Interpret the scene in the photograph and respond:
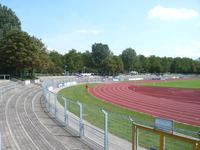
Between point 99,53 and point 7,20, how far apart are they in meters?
80.3

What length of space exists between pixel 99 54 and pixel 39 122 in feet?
433

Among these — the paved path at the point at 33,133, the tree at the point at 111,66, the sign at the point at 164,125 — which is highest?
the tree at the point at 111,66

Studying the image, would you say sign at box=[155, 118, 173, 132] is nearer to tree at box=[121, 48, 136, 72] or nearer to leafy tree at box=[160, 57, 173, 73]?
tree at box=[121, 48, 136, 72]

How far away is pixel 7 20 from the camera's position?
72688mm

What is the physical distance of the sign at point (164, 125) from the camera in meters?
7.97

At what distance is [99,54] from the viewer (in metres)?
150

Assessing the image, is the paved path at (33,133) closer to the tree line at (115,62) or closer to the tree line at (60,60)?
the tree line at (60,60)

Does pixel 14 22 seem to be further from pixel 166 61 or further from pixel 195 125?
pixel 166 61

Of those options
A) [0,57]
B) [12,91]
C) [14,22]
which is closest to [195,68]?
[14,22]

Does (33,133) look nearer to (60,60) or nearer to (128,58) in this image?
(60,60)

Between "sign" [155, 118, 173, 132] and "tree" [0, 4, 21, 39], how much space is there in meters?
64.9

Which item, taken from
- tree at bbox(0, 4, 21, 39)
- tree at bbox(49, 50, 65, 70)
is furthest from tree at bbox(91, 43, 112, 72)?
tree at bbox(0, 4, 21, 39)

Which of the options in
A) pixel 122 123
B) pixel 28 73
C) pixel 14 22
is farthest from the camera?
pixel 14 22

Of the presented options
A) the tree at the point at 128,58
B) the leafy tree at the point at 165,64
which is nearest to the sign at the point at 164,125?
the tree at the point at 128,58
